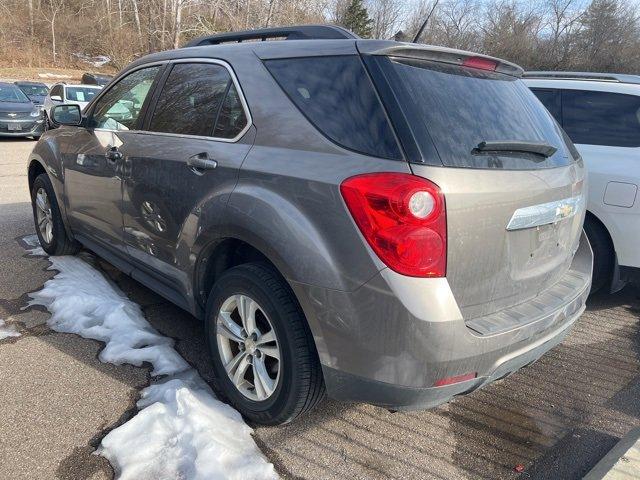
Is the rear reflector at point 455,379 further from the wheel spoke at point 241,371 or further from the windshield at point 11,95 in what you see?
the windshield at point 11,95

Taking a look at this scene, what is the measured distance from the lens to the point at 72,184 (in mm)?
4113

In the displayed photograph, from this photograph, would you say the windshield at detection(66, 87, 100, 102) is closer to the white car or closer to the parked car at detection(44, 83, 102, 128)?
the parked car at detection(44, 83, 102, 128)

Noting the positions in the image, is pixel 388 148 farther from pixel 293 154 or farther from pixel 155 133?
pixel 155 133

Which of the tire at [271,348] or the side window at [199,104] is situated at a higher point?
the side window at [199,104]

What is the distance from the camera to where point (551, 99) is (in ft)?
15.4

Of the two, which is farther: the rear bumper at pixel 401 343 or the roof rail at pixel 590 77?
the roof rail at pixel 590 77

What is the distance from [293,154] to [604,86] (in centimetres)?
350

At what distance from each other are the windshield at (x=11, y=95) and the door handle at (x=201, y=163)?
1504 cm

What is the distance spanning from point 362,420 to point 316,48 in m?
1.86

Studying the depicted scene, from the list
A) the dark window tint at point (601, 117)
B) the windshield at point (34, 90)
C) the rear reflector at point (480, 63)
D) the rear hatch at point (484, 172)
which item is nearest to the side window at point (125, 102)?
the rear hatch at point (484, 172)

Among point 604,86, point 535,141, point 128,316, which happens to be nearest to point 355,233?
point 535,141

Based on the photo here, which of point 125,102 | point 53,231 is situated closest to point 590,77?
point 125,102

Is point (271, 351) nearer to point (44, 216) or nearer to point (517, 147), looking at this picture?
point (517, 147)

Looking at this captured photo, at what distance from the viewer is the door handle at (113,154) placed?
135 inches
